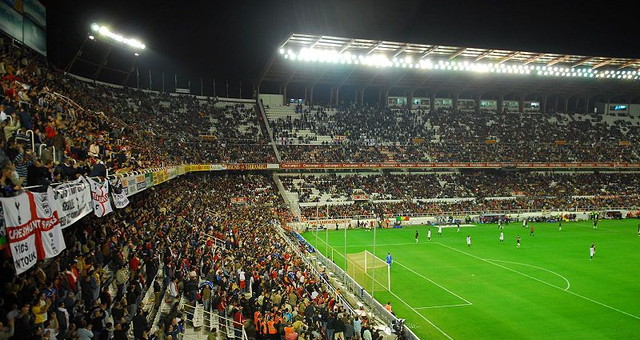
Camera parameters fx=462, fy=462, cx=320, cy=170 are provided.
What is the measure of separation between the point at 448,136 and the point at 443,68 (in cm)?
1280

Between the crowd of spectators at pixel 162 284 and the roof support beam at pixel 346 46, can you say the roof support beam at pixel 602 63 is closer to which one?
the roof support beam at pixel 346 46

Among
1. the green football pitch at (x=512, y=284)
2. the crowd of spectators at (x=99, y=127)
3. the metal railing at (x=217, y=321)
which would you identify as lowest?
the green football pitch at (x=512, y=284)

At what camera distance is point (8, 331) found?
7660mm

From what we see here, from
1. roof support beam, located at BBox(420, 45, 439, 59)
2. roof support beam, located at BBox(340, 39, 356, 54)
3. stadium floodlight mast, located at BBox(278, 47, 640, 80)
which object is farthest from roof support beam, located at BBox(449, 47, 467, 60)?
roof support beam, located at BBox(340, 39, 356, 54)

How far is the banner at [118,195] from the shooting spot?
1426 cm

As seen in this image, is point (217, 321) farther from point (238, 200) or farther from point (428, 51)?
point (428, 51)

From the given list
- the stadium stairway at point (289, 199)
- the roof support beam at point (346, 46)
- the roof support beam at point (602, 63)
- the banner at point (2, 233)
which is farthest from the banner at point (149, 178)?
the roof support beam at point (602, 63)

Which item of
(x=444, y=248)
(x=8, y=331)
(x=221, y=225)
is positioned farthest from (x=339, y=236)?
(x=8, y=331)

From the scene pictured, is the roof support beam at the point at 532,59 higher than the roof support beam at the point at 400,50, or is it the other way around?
the roof support beam at the point at 532,59

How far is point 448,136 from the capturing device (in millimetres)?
69312

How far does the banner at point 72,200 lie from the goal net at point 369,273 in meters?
17.0

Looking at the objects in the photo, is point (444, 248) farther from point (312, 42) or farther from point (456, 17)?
point (312, 42)

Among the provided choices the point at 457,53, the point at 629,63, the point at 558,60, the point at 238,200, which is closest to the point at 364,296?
the point at 238,200

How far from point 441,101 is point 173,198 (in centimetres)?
5682
